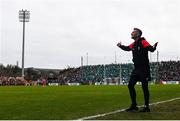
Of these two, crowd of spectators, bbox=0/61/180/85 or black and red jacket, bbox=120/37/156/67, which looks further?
crowd of spectators, bbox=0/61/180/85

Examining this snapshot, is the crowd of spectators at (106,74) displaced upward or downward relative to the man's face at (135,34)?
upward

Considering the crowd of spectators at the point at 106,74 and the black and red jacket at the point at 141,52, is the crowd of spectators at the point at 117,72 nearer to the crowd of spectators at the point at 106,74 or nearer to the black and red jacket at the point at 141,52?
the crowd of spectators at the point at 106,74

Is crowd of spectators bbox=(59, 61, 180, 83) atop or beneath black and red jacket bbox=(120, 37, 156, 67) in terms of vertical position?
atop

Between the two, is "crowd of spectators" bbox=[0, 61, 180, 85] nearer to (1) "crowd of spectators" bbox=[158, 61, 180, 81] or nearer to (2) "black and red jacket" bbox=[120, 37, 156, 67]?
(1) "crowd of spectators" bbox=[158, 61, 180, 81]

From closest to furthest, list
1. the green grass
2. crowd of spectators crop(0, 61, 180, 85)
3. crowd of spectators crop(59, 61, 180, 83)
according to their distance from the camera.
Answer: the green grass, crowd of spectators crop(0, 61, 180, 85), crowd of spectators crop(59, 61, 180, 83)

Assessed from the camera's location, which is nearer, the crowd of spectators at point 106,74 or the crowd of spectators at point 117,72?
the crowd of spectators at point 106,74

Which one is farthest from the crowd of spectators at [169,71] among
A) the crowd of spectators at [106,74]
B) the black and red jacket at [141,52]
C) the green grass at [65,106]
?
the black and red jacket at [141,52]

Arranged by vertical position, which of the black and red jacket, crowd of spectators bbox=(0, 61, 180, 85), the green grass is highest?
crowd of spectators bbox=(0, 61, 180, 85)

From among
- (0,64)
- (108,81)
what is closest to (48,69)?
(0,64)

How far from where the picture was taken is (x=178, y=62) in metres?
89.6

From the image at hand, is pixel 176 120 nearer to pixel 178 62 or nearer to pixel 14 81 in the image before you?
pixel 14 81

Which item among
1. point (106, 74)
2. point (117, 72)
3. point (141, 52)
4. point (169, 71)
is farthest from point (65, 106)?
point (106, 74)

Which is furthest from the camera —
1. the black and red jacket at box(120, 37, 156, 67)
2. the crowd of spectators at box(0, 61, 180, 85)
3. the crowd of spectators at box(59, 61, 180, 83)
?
the crowd of spectators at box(59, 61, 180, 83)

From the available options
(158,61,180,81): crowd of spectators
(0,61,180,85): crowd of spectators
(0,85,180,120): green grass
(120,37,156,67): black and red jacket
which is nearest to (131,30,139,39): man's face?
(120,37,156,67): black and red jacket
